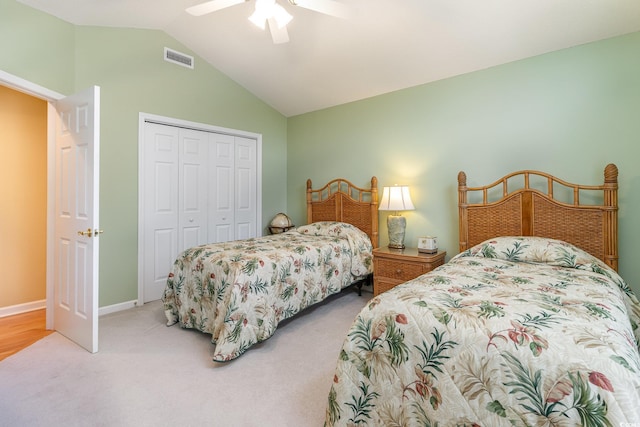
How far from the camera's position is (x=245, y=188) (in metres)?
4.52

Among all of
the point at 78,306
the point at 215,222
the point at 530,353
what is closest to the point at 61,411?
the point at 78,306

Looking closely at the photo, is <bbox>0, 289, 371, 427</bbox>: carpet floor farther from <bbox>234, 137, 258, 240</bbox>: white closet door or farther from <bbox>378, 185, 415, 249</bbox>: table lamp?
<bbox>234, 137, 258, 240</bbox>: white closet door

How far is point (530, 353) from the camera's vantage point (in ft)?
3.45

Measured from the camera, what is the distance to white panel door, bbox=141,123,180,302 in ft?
11.5

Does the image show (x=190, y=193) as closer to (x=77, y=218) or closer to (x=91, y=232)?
(x=77, y=218)

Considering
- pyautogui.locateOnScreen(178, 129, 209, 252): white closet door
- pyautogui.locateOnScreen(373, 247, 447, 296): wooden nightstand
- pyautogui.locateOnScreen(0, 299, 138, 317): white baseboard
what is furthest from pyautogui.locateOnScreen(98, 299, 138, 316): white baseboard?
pyautogui.locateOnScreen(373, 247, 447, 296): wooden nightstand

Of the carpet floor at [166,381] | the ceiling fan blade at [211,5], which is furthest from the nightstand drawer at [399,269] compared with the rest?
the ceiling fan blade at [211,5]

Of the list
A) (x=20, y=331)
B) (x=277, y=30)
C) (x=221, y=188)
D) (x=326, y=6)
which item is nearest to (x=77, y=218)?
(x=20, y=331)

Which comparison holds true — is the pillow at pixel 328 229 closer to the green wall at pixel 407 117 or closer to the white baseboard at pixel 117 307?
the green wall at pixel 407 117

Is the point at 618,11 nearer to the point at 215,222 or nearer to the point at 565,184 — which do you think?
the point at 565,184

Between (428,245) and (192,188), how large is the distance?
290cm

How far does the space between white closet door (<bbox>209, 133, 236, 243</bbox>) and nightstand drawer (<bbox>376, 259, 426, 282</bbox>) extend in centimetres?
219

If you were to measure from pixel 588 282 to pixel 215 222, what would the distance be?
3.81 meters

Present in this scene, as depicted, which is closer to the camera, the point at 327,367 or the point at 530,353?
the point at 530,353
